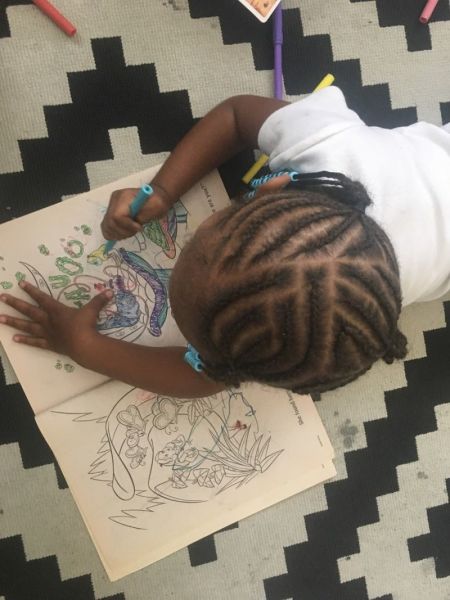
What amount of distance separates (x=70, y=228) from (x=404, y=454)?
498 mm

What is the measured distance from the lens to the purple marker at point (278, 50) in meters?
0.60

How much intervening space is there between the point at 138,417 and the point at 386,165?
376mm

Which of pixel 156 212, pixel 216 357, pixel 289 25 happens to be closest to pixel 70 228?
pixel 156 212

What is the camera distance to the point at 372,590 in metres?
0.67

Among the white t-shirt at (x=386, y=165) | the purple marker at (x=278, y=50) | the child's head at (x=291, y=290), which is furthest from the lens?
the purple marker at (x=278, y=50)

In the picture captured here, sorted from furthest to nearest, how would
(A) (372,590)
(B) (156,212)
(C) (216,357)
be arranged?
(A) (372,590) < (B) (156,212) < (C) (216,357)

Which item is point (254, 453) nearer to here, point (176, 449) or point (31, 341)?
point (176, 449)

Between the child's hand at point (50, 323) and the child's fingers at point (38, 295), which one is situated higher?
the child's fingers at point (38, 295)

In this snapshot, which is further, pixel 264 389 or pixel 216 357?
pixel 264 389

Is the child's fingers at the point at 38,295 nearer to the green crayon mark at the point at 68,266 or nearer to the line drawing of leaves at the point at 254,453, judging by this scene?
the green crayon mark at the point at 68,266

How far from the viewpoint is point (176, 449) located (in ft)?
1.95

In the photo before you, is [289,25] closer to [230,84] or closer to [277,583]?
[230,84]

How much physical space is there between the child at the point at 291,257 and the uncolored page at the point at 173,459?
6 cm

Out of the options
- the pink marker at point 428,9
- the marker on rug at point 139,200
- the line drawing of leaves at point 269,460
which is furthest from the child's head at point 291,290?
the pink marker at point 428,9
